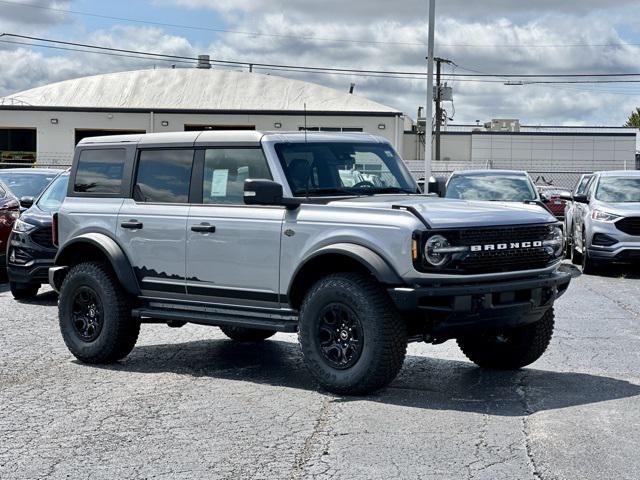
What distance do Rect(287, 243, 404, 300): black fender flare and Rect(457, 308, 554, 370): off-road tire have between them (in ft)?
4.48

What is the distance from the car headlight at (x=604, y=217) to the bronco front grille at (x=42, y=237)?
891 centimetres

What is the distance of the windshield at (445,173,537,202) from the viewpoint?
1814 cm

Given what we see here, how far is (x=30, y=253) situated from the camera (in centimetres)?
1385

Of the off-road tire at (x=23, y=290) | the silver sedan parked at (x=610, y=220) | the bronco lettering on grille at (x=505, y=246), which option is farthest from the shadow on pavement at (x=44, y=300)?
the silver sedan parked at (x=610, y=220)

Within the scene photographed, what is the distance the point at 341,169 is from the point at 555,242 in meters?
1.79

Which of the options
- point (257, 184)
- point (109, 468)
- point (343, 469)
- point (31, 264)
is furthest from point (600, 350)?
point (31, 264)

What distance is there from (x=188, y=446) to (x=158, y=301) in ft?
8.95

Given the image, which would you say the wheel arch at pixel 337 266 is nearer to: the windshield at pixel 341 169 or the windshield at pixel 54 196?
the windshield at pixel 341 169

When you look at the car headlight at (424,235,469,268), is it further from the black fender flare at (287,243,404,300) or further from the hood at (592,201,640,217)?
the hood at (592,201,640,217)

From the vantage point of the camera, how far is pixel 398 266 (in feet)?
23.7

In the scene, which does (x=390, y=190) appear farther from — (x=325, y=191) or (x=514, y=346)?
(x=514, y=346)

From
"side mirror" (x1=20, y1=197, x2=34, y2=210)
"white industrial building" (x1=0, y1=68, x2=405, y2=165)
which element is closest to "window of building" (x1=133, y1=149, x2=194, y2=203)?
"side mirror" (x1=20, y1=197, x2=34, y2=210)

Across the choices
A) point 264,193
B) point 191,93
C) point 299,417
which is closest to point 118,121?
point 191,93

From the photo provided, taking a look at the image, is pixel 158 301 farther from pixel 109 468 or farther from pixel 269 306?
pixel 109 468
